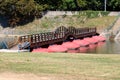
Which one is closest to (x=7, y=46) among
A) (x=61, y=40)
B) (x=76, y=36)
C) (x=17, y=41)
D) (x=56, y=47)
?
(x=17, y=41)

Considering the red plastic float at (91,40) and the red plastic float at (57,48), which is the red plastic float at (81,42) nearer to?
the red plastic float at (91,40)

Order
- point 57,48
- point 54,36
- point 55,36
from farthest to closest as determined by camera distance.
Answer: point 55,36, point 54,36, point 57,48

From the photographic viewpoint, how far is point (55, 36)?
62.2 metres

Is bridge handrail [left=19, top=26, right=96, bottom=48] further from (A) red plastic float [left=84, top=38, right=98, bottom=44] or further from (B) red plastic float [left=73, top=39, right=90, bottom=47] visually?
(B) red plastic float [left=73, top=39, right=90, bottom=47]

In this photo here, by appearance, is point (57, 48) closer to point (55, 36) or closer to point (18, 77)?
point (55, 36)

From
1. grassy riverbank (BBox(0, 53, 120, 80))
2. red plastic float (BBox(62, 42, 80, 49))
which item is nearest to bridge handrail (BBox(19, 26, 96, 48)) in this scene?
red plastic float (BBox(62, 42, 80, 49))

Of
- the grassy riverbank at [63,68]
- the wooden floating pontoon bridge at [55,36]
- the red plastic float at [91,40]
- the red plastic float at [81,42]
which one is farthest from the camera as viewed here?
the red plastic float at [91,40]

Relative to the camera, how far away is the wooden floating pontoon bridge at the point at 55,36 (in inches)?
2042

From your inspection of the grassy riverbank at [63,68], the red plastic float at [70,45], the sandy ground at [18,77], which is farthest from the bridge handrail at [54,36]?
the sandy ground at [18,77]

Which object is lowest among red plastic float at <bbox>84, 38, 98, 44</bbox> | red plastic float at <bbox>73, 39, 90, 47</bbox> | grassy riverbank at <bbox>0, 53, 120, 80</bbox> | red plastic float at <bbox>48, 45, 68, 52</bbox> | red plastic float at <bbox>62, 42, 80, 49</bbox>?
red plastic float at <bbox>84, 38, 98, 44</bbox>

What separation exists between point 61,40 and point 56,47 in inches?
232

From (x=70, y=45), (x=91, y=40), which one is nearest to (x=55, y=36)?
(x=70, y=45)

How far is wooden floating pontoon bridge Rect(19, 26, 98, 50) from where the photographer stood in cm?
5188

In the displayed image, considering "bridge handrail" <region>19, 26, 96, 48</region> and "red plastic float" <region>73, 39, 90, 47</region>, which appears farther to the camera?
"red plastic float" <region>73, 39, 90, 47</region>
